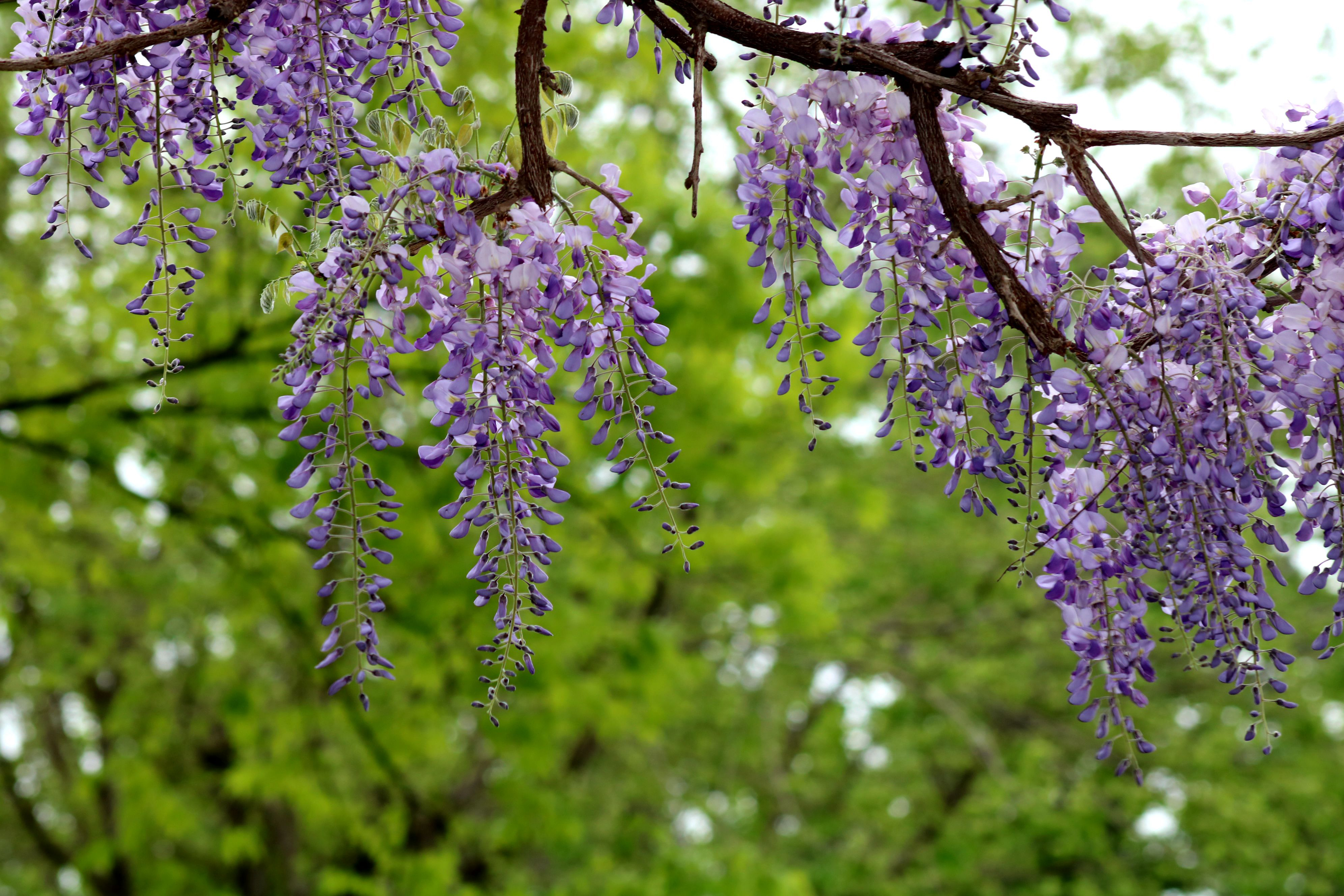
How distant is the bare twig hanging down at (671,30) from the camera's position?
1335mm

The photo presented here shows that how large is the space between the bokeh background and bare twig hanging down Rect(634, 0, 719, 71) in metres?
2.87

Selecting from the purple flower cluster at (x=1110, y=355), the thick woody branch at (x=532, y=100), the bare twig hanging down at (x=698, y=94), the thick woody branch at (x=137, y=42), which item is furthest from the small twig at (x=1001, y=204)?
the thick woody branch at (x=137, y=42)

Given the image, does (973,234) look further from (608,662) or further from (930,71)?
(608,662)

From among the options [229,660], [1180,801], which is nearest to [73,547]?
[229,660]

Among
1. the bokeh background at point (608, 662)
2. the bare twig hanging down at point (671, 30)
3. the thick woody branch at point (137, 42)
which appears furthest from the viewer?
the bokeh background at point (608, 662)

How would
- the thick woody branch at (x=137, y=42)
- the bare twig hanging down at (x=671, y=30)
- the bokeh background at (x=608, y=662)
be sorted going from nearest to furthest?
1. the thick woody branch at (x=137, y=42)
2. the bare twig hanging down at (x=671, y=30)
3. the bokeh background at (x=608, y=662)

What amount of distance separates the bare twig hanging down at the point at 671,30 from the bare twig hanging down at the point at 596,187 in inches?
7.4

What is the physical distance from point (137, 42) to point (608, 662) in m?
7.20

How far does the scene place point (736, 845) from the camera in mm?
8266

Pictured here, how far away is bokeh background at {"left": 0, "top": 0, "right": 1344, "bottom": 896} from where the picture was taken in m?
6.12

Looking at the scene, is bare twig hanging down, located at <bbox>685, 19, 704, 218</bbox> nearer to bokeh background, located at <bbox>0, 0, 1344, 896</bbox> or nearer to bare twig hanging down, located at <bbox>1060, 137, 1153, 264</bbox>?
bare twig hanging down, located at <bbox>1060, 137, 1153, 264</bbox>

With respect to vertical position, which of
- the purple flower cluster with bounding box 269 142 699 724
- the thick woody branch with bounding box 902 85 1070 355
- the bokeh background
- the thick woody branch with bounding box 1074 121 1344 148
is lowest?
the purple flower cluster with bounding box 269 142 699 724

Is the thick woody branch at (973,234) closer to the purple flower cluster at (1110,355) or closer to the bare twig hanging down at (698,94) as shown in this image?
the purple flower cluster at (1110,355)

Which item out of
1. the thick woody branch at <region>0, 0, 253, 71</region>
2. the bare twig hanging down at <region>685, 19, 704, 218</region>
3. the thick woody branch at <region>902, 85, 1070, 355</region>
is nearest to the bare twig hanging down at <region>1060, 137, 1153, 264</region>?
the thick woody branch at <region>902, 85, 1070, 355</region>
